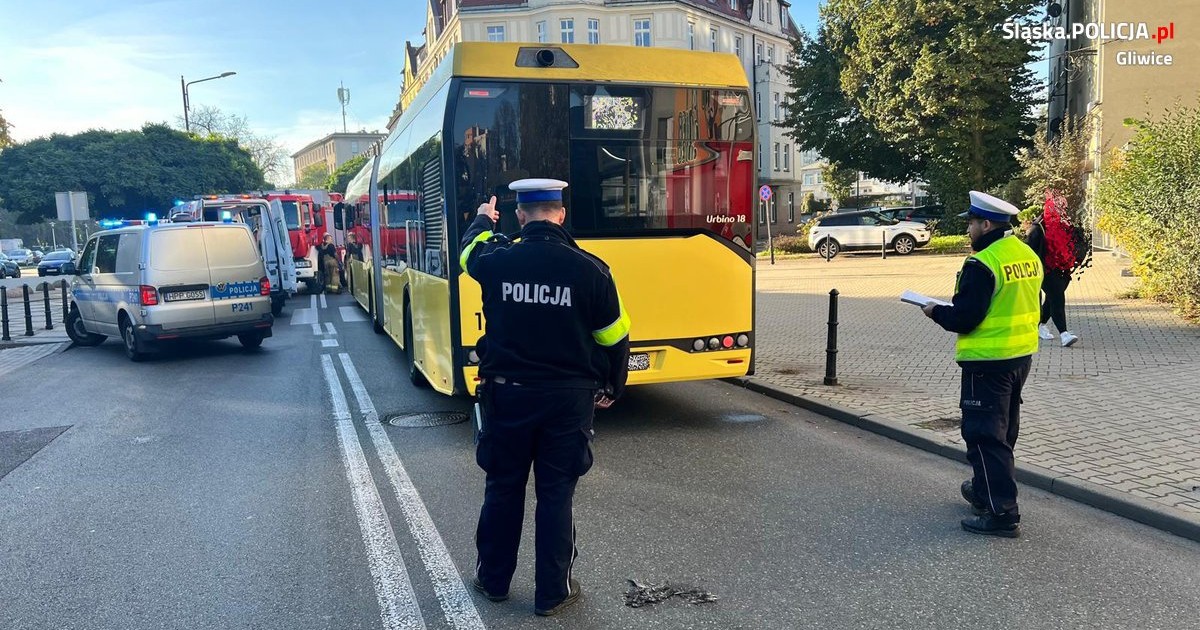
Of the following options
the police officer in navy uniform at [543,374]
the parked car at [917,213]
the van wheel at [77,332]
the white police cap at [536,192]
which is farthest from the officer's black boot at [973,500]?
the parked car at [917,213]

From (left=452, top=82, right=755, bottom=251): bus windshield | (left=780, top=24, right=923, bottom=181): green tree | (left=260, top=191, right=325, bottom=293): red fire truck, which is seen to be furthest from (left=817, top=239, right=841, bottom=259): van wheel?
(left=452, top=82, right=755, bottom=251): bus windshield

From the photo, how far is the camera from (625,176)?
6.73m

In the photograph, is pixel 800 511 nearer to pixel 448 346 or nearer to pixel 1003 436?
pixel 1003 436

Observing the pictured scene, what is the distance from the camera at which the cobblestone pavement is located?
5578 millimetres

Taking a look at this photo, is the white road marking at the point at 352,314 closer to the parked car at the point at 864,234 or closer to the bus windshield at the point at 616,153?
the bus windshield at the point at 616,153

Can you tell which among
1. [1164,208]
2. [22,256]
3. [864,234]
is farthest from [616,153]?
[22,256]

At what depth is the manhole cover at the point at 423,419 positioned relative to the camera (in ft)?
24.1

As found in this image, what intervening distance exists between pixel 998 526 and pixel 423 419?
197 inches

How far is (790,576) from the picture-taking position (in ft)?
13.1

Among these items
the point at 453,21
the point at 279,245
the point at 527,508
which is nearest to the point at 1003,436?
the point at 527,508

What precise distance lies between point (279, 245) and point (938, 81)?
77.2 ft

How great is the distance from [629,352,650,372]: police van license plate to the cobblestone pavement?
2047 mm

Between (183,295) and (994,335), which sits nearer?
(994,335)

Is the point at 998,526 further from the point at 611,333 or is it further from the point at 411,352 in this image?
the point at 411,352
